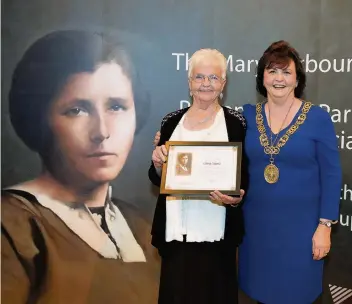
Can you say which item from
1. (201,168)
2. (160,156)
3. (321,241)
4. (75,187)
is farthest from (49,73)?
(321,241)

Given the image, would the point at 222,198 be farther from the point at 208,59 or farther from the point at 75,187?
the point at 75,187

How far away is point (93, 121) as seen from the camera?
7.61 feet

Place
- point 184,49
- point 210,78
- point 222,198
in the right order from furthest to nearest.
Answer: point 184,49 → point 210,78 → point 222,198

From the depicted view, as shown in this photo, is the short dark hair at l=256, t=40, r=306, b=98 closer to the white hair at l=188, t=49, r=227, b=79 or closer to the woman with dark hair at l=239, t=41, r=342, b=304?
the woman with dark hair at l=239, t=41, r=342, b=304

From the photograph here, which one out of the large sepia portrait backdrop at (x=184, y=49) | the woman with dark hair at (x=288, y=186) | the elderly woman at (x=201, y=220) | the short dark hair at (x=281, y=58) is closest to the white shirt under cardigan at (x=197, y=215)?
the elderly woman at (x=201, y=220)

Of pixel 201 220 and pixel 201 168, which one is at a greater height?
pixel 201 168

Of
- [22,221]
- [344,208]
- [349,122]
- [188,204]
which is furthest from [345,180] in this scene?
[22,221]

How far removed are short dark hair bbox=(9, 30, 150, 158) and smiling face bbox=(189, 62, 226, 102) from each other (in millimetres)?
663

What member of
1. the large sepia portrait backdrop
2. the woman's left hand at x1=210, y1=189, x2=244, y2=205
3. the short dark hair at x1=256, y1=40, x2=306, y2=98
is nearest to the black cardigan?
the woman's left hand at x1=210, y1=189, x2=244, y2=205

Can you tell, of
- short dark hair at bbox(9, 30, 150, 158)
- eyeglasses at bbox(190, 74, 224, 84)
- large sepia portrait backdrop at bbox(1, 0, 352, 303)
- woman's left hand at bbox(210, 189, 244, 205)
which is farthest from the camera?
short dark hair at bbox(9, 30, 150, 158)

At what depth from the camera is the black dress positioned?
1.72m

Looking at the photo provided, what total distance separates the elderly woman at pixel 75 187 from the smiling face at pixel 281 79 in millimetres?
818

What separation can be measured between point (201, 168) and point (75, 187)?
0.94m

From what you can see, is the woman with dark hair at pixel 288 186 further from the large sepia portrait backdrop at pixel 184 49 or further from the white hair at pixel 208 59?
the large sepia portrait backdrop at pixel 184 49
